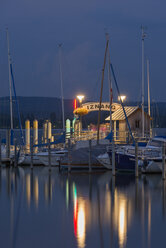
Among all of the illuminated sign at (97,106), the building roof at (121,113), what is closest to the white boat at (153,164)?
the building roof at (121,113)

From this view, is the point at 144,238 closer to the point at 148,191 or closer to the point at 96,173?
the point at 148,191

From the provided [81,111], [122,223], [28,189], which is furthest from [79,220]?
[81,111]

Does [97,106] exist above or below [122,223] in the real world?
above

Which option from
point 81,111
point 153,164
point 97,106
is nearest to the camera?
point 153,164

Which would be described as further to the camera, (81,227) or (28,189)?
(28,189)

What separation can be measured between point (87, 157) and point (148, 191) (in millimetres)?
12568

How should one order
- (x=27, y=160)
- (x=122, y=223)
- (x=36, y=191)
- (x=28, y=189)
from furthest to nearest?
(x=27, y=160) < (x=28, y=189) < (x=36, y=191) < (x=122, y=223)

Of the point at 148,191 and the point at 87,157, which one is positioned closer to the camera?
the point at 148,191

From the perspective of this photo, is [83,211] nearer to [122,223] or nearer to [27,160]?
[122,223]

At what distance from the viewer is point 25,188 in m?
31.5

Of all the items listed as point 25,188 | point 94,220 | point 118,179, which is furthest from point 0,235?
point 118,179

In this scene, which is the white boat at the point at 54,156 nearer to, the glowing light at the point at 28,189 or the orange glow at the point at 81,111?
the orange glow at the point at 81,111

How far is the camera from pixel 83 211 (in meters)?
23.1

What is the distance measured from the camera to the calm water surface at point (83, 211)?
58.3 ft
